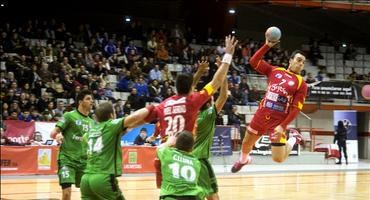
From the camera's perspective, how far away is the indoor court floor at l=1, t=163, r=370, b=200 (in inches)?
542

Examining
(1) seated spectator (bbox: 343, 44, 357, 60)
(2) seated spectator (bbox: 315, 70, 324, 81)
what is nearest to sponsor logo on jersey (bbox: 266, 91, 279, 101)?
(2) seated spectator (bbox: 315, 70, 324, 81)

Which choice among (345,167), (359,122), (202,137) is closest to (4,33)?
(345,167)

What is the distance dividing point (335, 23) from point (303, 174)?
20.1m

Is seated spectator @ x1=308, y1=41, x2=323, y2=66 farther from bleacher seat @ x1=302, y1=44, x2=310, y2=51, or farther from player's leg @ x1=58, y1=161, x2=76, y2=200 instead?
player's leg @ x1=58, y1=161, x2=76, y2=200

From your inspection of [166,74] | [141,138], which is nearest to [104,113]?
[141,138]

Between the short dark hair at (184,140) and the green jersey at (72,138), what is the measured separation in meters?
3.31

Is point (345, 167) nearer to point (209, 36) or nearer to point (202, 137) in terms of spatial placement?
point (209, 36)

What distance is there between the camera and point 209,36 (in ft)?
104

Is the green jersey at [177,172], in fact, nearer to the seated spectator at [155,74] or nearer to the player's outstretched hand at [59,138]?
the player's outstretched hand at [59,138]

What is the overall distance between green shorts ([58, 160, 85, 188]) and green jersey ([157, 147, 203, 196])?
3.10 m

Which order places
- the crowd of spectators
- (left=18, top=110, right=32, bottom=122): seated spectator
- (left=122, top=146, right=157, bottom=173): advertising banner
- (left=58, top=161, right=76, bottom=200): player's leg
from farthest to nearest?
the crowd of spectators, (left=18, top=110, right=32, bottom=122): seated spectator, (left=122, top=146, right=157, bottom=173): advertising banner, (left=58, top=161, right=76, bottom=200): player's leg

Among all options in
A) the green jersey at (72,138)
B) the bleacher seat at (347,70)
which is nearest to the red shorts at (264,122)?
the green jersey at (72,138)

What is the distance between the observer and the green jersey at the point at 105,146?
22.6 ft

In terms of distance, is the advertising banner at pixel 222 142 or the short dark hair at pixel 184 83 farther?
the advertising banner at pixel 222 142
